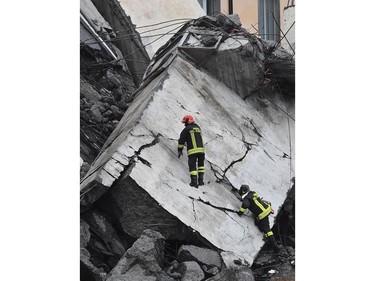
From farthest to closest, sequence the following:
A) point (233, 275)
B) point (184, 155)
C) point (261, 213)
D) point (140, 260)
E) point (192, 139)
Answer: point (184, 155) < point (192, 139) < point (261, 213) < point (233, 275) < point (140, 260)

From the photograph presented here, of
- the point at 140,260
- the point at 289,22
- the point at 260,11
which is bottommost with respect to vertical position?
the point at 140,260

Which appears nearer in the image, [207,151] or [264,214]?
[264,214]

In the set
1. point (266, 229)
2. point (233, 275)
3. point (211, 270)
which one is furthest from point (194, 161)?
point (233, 275)

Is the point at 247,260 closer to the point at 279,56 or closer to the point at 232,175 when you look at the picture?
the point at 232,175

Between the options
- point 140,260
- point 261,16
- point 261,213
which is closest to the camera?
point 140,260

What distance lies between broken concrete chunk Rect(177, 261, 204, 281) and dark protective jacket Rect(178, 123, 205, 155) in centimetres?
143

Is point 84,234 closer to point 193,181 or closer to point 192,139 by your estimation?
point 193,181

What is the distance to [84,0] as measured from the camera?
12.9 meters

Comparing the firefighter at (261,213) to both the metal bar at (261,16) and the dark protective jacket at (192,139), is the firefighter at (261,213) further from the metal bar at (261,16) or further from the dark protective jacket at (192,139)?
the metal bar at (261,16)

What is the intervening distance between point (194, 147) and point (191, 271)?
1579 mm

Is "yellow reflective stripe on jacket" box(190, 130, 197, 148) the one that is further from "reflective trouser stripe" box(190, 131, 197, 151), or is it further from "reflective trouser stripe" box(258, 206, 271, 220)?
"reflective trouser stripe" box(258, 206, 271, 220)

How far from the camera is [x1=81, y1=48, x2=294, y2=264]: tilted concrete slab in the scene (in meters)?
7.92

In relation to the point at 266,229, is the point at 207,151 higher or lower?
higher

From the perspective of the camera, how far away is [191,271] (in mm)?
7258
